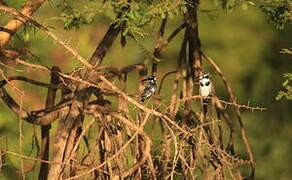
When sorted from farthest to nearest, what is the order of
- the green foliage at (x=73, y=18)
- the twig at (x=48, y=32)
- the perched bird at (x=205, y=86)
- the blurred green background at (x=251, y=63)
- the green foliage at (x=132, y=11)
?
the blurred green background at (x=251, y=63) → the perched bird at (x=205, y=86) → the green foliage at (x=73, y=18) → the green foliage at (x=132, y=11) → the twig at (x=48, y=32)

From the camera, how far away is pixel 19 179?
794 cm

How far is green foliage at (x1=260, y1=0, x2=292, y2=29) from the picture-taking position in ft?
13.7

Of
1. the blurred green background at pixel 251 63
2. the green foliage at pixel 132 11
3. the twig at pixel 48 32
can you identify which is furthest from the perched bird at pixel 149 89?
the blurred green background at pixel 251 63

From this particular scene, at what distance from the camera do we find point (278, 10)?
4.36 metres

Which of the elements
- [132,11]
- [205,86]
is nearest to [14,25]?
[132,11]

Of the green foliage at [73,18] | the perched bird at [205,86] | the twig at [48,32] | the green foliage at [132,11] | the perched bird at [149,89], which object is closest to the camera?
the twig at [48,32]

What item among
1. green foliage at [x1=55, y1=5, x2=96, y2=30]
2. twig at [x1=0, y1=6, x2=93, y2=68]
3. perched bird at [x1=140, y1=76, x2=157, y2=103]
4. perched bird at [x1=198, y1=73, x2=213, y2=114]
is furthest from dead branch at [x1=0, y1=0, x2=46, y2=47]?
perched bird at [x1=198, y1=73, x2=213, y2=114]

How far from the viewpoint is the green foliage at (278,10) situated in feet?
13.7

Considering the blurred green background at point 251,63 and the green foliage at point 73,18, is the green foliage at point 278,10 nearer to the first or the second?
the green foliage at point 73,18

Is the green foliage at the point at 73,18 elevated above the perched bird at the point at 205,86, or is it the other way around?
the green foliage at the point at 73,18

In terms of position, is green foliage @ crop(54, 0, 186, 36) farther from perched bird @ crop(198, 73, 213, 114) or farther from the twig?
perched bird @ crop(198, 73, 213, 114)

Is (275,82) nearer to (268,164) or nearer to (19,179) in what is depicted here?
(268,164)

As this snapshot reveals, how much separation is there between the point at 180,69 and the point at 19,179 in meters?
3.37

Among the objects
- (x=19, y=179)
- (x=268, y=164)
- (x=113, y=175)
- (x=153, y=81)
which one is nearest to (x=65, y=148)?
(x=113, y=175)
